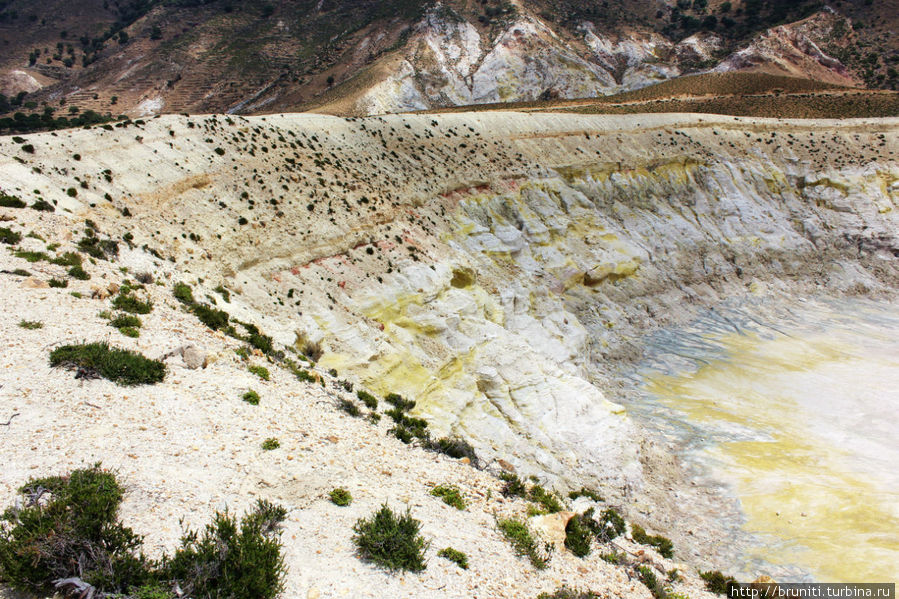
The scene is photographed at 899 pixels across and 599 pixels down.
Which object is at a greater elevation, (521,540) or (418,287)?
(418,287)

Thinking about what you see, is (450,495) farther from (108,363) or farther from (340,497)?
(108,363)

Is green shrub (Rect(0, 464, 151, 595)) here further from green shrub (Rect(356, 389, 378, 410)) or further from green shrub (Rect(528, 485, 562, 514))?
green shrub (Rect(528, 485, 562, 514))

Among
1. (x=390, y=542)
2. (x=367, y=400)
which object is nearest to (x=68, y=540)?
(x=390, y=542)

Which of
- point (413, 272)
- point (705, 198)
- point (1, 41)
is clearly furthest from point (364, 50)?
point (1, 41)

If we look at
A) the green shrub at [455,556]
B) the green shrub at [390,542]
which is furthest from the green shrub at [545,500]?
the green shrub at [390,542]

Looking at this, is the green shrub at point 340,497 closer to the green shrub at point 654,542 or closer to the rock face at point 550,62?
the green shrub at point 654,542

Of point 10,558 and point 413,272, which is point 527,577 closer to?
point 10,558
